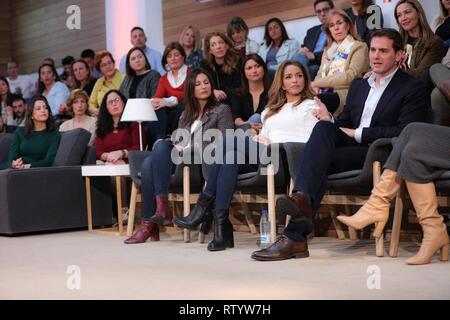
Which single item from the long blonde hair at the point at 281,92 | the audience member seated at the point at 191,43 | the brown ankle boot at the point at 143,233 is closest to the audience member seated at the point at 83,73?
the audience member seated at the point at 191,43

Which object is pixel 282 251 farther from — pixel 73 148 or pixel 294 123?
pixel 73 148

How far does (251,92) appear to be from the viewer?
555 cm

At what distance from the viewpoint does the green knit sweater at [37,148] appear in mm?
6199

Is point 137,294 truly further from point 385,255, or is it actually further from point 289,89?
point 289,89

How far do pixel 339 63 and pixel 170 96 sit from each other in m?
1.75

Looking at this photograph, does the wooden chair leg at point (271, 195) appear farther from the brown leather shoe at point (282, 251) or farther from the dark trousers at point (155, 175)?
the dark trousers at point (155, 175)

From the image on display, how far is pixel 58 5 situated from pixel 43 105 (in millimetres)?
4770

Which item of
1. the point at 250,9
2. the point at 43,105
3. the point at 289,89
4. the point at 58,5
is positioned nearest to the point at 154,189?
the point at 289,89

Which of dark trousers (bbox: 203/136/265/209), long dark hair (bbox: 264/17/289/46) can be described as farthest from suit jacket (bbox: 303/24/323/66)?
dark trousers (bbox: 203/136/265/209)

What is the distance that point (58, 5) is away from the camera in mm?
10656

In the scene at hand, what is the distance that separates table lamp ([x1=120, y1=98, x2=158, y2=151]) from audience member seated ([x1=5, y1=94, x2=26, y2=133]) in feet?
10.7

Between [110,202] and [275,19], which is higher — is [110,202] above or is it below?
below

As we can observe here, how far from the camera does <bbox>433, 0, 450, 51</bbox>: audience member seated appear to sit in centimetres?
524

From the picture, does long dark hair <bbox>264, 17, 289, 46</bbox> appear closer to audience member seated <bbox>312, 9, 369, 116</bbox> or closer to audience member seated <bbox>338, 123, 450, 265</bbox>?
audience member seated <bbox>312, 9, 369, 116</bbox>
